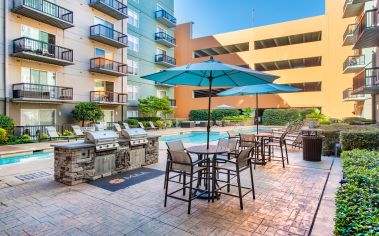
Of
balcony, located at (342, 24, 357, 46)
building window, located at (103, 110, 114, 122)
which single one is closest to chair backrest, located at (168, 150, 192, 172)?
building window, located at (103, 110, 114, 122)

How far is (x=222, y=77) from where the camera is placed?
5.09m

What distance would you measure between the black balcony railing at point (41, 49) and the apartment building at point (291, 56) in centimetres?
1938

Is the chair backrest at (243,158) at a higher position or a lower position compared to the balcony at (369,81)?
lower

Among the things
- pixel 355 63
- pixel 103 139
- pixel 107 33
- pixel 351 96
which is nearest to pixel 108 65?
pixel 107 33

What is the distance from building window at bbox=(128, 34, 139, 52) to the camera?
23.7 meters

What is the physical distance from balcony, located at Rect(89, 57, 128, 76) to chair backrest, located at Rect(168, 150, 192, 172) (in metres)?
16.6

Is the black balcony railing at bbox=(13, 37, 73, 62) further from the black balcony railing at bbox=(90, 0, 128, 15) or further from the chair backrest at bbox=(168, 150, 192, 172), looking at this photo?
the chair backrest at bbox=(168, 150, 192, 172)

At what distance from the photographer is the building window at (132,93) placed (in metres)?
23.6

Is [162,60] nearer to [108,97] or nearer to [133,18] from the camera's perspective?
[133,18]

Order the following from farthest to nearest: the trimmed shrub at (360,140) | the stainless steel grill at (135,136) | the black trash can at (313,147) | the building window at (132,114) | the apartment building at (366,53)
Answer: the building window at (132,114), the apartment building at (366,53), the black trash can at (313,147), the stainless steel grill at (135,136), the trimmed shrub at (360,140)

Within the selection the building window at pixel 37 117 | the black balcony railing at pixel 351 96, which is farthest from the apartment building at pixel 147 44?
the black balcony railing at pixel 351 96

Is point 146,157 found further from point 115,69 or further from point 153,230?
point 115,69

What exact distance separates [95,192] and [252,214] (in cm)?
295

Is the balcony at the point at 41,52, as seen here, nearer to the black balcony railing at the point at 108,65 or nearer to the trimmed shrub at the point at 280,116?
the black balcony railing at the point at 108,65
